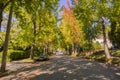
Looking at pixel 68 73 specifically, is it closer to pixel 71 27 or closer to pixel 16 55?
pixel 16 55

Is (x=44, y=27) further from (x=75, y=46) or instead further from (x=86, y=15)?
(x=75, y=46)

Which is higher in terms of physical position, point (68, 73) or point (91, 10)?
point (91, 10)

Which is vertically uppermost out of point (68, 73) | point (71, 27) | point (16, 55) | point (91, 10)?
point (71, 27)

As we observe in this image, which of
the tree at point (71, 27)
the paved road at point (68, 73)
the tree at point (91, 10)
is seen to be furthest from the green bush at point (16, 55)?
the tree at point (71, 27)

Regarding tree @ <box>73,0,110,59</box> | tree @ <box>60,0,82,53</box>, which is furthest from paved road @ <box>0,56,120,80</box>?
tree @ <box>60,0,82,53</box>

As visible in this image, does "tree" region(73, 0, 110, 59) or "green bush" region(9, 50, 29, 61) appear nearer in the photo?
"tree" region(73, 0, 110, 59)

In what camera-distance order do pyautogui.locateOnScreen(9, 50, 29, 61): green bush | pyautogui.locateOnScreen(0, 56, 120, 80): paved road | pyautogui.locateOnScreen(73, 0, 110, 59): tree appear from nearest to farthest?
1. pyautogui.locateOnScreen(0, 56, 120, 80): paved road
2. pyautogui.locateOnScreen(73, 0, 110, 59): tree
3. pyautogui.locateOnScreen(9, 50, 29, 61): green bush

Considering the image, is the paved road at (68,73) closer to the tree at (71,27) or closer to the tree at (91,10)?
the tree at (91,10)

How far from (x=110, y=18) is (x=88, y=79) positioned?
842 inches

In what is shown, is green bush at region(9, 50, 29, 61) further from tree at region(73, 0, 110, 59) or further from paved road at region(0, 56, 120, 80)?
paved road at region(0, 56, 120, 80)

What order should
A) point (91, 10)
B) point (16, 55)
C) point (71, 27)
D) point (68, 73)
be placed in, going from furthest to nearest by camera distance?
point (71, 27) → point (16, 55) → point (91, 10) → point (68, 73)

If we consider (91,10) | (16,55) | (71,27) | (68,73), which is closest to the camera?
(68,73)

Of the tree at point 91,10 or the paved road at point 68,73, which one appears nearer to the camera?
the paved road at point 68,73

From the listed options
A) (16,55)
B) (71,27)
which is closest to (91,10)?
(16,55)
